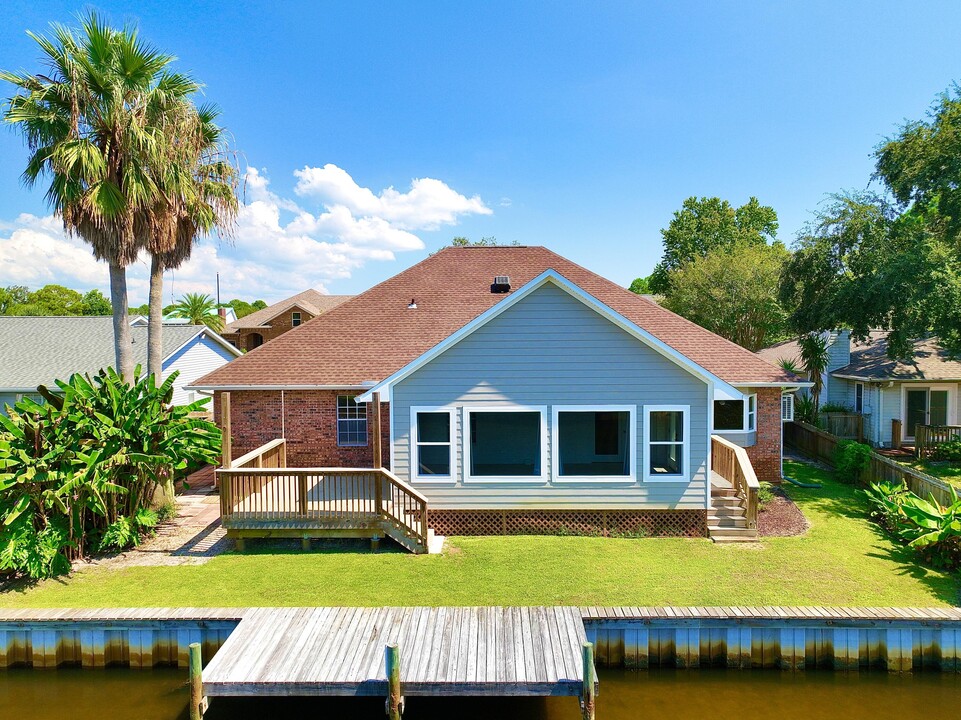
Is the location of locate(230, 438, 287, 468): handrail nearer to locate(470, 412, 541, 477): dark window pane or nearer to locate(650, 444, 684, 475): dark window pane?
locate(470, 412, 541, 477): dark window pane

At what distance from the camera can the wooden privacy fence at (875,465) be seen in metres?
12.0

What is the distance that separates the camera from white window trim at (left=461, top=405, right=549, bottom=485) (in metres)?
11.8

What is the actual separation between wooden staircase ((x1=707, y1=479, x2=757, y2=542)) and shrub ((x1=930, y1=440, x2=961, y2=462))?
1001 cm

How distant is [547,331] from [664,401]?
2.86m

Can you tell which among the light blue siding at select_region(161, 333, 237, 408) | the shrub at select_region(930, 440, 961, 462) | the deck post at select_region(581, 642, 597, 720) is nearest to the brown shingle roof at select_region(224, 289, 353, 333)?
the light blue siding at select_region(161, 333, 237, 408)

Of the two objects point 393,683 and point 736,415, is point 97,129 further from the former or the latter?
point 736,415

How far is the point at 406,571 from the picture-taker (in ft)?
33.0

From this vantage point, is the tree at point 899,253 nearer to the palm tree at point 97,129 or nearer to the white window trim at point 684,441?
the white window trim at point 684,441

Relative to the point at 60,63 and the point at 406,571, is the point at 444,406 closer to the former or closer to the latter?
the point at 406,571

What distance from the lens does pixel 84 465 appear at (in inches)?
411

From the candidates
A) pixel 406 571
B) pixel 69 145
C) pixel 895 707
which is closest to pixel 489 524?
pixel 406 571

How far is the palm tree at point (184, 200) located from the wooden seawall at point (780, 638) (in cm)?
1377

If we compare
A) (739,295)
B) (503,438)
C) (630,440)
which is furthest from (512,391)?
(739,295)

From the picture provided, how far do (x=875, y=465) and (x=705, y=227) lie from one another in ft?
171
